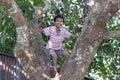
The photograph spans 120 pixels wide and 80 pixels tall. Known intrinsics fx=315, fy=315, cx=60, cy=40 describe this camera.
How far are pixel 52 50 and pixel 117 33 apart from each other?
921 mm

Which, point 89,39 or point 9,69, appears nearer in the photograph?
point 89,39

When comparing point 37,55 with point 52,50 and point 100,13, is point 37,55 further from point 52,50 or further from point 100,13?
point 100,13

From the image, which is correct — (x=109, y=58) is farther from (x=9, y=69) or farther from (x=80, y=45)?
(x=80, y=45)

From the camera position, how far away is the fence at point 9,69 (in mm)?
5578

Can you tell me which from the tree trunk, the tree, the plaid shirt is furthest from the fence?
the tree trunk

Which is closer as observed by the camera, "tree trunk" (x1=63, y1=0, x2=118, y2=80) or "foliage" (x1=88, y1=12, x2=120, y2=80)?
"tree trunk" (x1=63, y1=0, x2=118, y2=80)

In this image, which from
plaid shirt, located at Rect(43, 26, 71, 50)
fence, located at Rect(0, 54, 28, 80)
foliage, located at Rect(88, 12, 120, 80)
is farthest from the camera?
foliage, located at Rect(88, 12, 120, 80)

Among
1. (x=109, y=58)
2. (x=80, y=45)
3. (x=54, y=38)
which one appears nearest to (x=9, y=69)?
(x=54, y=38)

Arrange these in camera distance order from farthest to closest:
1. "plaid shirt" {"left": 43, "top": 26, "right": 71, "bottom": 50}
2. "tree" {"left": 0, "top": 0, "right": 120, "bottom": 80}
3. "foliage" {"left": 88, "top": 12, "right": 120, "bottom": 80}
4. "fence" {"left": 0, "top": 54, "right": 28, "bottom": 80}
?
"foliage" {"left": 88, "top": 12, "right": 120, "bottom": 80} → "fence" {"left": 0, "top": 54, "right": 28, "bottom": 80} → "plaid shirt" {"left": 43, "top": 26, "right": 71, "bottom": 50} → "tree" {"left": 0, "top": 0, "right": 120, "bottom": 80}

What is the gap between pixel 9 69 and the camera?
5668mm

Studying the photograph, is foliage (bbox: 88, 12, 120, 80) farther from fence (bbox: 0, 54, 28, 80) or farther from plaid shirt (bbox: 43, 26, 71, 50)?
plaid shirt (bbox: 43, 26, 71, 50)

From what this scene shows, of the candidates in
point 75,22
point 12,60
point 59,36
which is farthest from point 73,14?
point 59,36

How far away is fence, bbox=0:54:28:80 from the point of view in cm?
558

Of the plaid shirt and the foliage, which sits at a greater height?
the plaid shirt
